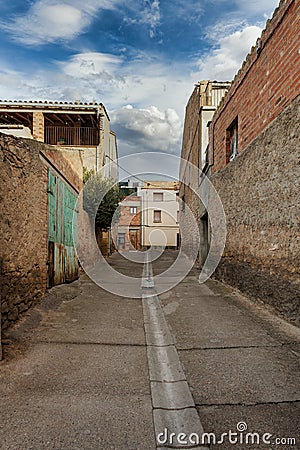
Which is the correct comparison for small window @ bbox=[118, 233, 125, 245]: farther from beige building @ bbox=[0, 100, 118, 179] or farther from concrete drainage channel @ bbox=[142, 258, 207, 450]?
concrete drainage channel @ bbox=[142, 258, 207, 450]

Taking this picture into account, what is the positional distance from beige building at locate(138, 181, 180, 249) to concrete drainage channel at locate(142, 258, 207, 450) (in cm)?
2798

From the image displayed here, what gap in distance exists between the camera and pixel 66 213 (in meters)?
7.41

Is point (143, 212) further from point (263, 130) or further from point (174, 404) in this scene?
point (174, 404)

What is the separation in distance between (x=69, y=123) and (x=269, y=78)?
13.8 meters

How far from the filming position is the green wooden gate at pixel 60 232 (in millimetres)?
6018

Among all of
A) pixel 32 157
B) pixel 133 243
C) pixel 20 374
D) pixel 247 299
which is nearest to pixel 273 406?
pixel 20 374

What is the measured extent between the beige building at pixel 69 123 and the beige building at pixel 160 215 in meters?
14.2

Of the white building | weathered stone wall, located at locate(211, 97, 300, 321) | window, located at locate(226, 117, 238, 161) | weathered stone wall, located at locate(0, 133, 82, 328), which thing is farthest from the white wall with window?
weathered stone wall, located at locate(0, 133, 82, 328)

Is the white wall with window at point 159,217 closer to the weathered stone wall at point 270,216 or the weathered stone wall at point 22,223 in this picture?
the weathered stone wall at point 270,216

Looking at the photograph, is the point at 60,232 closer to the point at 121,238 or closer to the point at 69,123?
the point at 69,123

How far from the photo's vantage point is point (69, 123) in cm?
1738

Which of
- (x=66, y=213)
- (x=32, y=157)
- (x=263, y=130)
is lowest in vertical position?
(x=66, y=213)

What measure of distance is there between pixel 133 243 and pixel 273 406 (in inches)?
1146

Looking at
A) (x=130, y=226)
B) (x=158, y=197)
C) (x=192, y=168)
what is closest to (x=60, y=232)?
(x=192, y=168)
